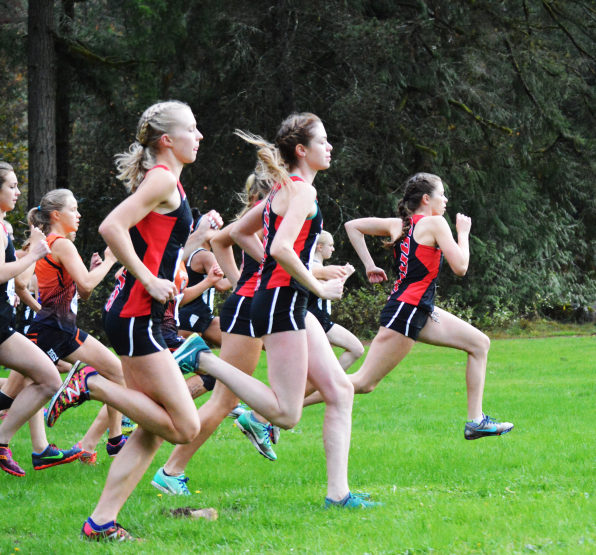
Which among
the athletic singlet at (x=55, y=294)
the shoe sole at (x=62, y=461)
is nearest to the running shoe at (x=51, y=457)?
the shoe sole at (x=62, y=461)

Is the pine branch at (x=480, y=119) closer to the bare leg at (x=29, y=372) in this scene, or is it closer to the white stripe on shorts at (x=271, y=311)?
the bare leg at (x=29, y=372)

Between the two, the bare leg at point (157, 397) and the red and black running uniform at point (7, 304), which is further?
the red and black running uniform at point (7, 304)

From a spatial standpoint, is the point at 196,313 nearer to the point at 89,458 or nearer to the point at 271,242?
the point at 89,458

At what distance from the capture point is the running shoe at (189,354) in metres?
4.96

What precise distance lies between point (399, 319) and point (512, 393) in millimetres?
4756

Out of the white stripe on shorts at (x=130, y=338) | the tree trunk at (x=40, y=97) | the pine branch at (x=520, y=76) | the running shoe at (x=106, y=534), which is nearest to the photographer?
the white stripe on shorts at (x=130, y=338)

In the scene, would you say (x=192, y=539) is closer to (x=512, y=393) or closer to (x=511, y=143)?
(x=512, y=393)

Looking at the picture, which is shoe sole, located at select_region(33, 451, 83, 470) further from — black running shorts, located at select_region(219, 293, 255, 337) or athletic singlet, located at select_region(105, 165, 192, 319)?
athletic singlet, located at select_region(105, 165, 192, 319)

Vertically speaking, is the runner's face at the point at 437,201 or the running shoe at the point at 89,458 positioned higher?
the runner's face at the point at 437,201

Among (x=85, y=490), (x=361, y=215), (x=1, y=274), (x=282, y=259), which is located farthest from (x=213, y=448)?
(x=361, y=215)

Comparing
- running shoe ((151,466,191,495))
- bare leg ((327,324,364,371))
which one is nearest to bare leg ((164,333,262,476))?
running shoe ((151,466,191,495))

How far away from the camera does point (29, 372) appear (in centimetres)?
650

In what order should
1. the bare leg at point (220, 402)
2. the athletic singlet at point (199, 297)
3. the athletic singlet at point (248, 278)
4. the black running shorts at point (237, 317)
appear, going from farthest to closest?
1. the athletic singlet at point (199, 297)
2. the athletic singlet at point (248, 278)
3. the black running shorts at point (237, 317)
4. the bare leg at point (220, 402)

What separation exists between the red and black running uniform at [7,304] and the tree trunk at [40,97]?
1273cm
